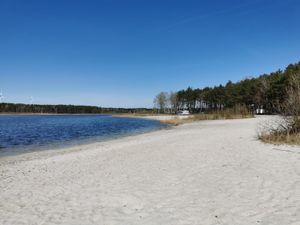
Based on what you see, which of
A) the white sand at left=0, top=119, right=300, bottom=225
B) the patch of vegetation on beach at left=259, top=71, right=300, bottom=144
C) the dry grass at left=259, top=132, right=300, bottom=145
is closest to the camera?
the white sand at left=0, top=119, right=300, bottom=225

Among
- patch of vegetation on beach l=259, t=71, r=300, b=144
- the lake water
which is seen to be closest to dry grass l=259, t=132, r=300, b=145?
patch of vegetation on beach l=259, t=71, r=300, b=144

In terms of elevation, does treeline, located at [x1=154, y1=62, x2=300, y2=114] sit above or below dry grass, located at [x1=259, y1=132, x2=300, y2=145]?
above

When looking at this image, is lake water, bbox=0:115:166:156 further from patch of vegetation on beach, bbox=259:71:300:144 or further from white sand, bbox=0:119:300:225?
patch of vegetation on beach, bbox=259:71:300:144

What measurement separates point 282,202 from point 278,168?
336cm

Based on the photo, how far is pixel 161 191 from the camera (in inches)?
286

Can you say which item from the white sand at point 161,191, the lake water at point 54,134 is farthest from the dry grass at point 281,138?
the lake water at point 54,134

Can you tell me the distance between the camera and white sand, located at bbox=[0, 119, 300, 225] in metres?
5.51

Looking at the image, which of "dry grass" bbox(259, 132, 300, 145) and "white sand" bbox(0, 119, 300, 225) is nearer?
"white sand" bbox(0, 119, 300, 225)

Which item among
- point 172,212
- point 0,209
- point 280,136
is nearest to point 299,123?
point 280,136

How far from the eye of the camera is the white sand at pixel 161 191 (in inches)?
217

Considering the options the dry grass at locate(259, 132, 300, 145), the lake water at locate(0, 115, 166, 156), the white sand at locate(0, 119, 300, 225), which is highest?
the dry grass at locate(259, 132, 300, 145)

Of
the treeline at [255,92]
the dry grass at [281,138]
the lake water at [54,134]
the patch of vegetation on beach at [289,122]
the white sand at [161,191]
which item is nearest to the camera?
the white sand at [161,191]

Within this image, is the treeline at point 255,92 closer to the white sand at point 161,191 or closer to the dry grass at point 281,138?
the dry grass at point 281,138

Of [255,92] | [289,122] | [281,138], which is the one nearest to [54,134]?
[289,122]
